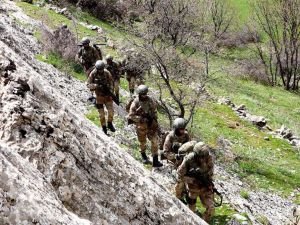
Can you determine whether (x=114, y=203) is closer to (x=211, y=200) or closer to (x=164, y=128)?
(x=211, y=200)

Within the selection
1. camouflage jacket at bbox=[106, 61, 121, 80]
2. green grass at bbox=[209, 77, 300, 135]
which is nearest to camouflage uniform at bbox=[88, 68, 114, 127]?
camouflage jacket at bbox=[106, 61, 121, 80]

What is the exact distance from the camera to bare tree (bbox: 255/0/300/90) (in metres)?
40.4

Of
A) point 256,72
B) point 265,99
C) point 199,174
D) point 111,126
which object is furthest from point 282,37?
point 199,174

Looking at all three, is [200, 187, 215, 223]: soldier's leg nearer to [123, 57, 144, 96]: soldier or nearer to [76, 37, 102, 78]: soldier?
[76, 37, 102, 78]: soldier

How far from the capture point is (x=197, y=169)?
36.7ft

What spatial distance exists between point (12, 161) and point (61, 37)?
21242 mm

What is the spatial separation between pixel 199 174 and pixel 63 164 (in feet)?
22.9

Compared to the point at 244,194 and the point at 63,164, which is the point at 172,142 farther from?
the point at 63,164

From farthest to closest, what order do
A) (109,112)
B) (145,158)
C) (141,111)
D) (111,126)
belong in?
(111,126)
(109,112)
(145,158)
(141,111)

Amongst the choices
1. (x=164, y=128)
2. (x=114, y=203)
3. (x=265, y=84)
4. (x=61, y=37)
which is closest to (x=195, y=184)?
(x=114, y=203)

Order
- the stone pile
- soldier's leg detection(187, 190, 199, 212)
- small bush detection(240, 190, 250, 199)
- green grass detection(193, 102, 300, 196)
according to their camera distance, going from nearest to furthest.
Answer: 1. soldier's leg detection(187, 190, 199, 212)
2. small bush detection(240, 190, 250, 199)
3. green grass detection(193, 102, 300, 196)
4. the stone pile

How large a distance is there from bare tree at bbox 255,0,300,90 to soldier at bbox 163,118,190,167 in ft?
97.9

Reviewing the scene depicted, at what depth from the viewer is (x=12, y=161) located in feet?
12.7

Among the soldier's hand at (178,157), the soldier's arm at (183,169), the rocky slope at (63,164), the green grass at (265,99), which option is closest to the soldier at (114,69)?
the soldier's hand at (178,157)
